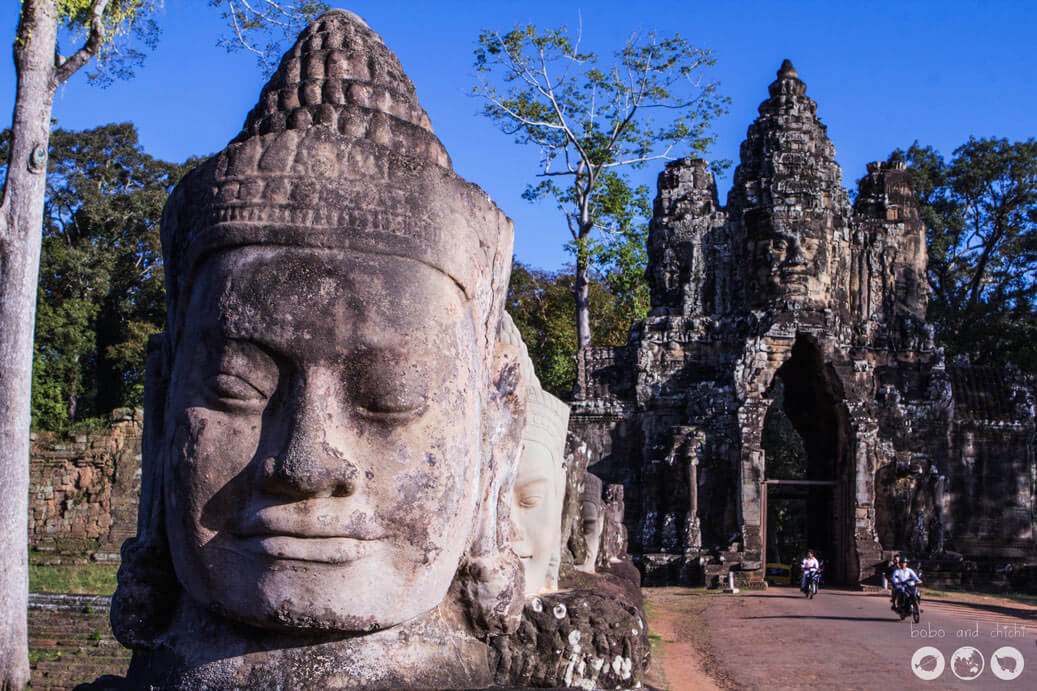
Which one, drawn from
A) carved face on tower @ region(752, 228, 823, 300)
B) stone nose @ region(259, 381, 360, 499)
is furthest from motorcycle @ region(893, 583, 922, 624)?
stone nose @ region(259, 381, 360, 499)

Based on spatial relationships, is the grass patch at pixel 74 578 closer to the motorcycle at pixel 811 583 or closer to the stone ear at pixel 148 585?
the stone ear at pixel 148 585

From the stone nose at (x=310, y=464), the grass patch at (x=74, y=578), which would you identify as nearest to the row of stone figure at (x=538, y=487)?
the stone nose at (x=310, y=464)

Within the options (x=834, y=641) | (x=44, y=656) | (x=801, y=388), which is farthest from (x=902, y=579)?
(x=44, y=656)

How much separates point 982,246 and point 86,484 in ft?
87.1

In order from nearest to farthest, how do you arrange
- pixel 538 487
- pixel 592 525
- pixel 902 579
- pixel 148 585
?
pixel 148 585 < pixel 538 487 < pixel 592 525 < pixel 902 579

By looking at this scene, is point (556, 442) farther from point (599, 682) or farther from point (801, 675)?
point (801, 675)

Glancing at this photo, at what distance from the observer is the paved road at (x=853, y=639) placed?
8836 millimetres

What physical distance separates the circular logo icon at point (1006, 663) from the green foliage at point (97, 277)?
66.0ft

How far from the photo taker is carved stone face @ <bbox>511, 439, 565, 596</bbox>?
4.15 metres

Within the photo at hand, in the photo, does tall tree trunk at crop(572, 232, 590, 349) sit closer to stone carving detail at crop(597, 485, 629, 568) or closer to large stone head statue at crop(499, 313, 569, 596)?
stone carving detail at crop(597, 485, 629, 568)

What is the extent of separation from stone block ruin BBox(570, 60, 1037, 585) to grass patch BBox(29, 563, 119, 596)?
9104mm

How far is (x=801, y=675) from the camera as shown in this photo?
8953mm

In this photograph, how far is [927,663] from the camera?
955cm

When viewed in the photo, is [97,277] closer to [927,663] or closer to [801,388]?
[801,388]
